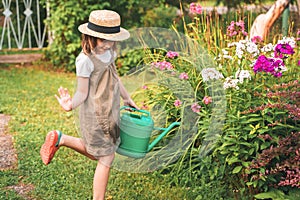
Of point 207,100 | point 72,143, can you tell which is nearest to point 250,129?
point 207,100

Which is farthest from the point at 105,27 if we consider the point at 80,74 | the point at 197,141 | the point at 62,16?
the point at 62,16

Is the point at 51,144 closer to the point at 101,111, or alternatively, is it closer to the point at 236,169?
the point at 101,111

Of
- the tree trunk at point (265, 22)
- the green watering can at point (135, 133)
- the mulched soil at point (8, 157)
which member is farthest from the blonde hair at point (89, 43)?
the tree trunk at point (265, 22)

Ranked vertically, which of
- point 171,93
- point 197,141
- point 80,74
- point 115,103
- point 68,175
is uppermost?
point 80,74

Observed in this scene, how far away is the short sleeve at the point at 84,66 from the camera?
3330mm

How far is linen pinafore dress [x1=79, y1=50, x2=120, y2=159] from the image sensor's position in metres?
3.40

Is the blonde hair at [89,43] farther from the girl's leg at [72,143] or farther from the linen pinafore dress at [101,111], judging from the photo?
the girl's leg at [72,143]

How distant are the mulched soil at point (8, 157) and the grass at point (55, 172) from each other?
0.14 feet

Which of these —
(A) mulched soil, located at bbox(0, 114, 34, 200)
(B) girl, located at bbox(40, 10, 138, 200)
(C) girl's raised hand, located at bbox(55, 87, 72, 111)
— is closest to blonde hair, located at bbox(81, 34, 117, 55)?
(B) girl, located at bbox(40, 10, 138, 200)

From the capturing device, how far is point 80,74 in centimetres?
333

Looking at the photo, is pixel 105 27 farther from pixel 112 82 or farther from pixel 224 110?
pixel 224 110

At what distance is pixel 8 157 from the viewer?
4.71 m

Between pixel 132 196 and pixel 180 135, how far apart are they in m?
0.60

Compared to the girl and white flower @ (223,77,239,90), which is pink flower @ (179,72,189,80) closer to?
white flower @ (223,77,239,90)
